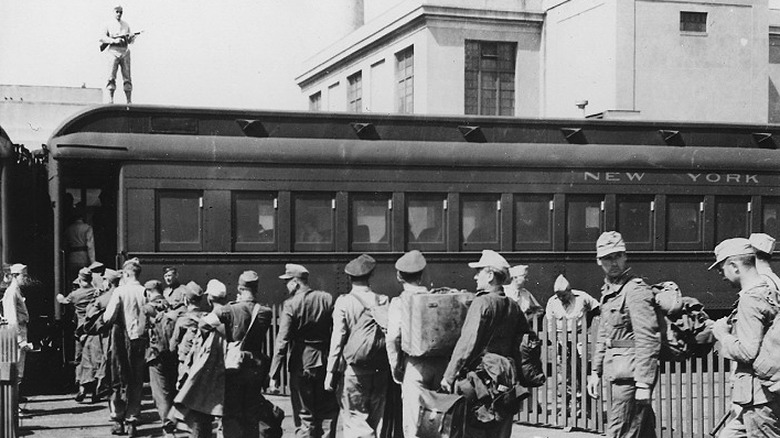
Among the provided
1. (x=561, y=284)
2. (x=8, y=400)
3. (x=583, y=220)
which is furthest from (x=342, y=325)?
(x=583, y=220)

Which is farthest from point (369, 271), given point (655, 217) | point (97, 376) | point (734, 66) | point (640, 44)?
point (734, 66)

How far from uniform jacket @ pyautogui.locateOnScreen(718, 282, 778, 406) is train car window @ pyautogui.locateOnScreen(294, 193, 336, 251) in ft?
29.0

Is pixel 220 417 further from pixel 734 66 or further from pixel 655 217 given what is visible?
pixel 734 66

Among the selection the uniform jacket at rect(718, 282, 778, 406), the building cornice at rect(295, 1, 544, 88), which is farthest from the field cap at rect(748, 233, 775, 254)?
the building cornice at rect(295, 1, 544, 88)

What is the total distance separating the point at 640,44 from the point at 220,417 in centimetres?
2751

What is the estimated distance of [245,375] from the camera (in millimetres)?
8500

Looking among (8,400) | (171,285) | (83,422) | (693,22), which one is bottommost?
(83,422)

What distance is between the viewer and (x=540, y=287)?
15.7 metres

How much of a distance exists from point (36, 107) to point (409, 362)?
24188 millimetres

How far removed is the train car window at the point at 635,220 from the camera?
16047mm

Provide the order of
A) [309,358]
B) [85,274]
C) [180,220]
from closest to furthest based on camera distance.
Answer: [309,358], [85,274], [180,220]

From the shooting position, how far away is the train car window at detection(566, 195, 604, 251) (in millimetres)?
15867

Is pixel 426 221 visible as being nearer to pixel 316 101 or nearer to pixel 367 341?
pixel 367 341

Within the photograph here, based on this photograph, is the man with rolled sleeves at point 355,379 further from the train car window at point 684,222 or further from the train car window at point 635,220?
the train car window at point 684,222
